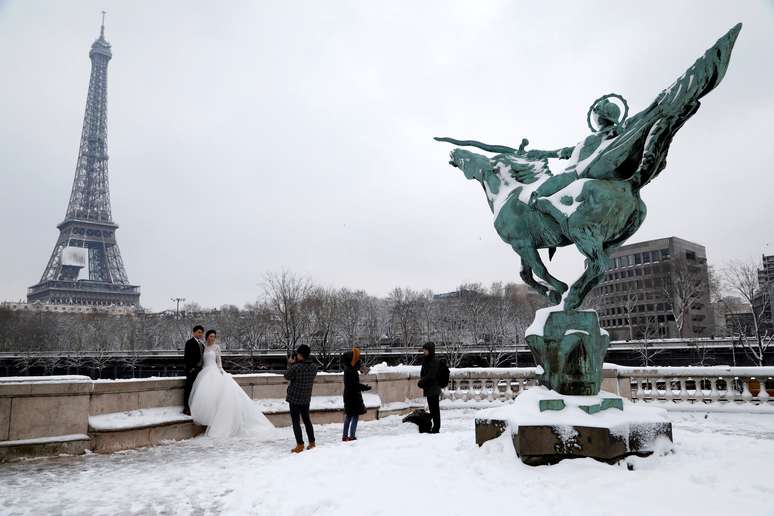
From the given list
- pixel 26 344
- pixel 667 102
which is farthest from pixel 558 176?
pixel 26 344

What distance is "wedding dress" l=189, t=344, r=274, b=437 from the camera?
1042 cm

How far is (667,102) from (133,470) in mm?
8215

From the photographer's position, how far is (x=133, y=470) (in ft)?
24.9

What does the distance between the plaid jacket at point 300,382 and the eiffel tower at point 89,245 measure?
11260 centimetres

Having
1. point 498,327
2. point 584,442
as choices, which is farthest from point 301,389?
point 498,327

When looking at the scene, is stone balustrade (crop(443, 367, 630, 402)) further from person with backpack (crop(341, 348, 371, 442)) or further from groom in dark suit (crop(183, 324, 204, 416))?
groom in dark suit (crop(183, 324, 204, 416))

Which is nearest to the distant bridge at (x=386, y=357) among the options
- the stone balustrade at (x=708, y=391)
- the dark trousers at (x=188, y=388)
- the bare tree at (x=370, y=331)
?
the bare tree at (x=370, y=331)

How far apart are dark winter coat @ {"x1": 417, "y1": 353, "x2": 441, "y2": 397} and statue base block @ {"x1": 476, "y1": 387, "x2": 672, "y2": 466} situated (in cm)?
420

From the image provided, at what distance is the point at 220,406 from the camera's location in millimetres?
10516

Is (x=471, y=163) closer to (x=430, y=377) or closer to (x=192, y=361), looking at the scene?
(x=430, y=377)

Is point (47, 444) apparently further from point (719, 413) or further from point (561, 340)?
point (719, 413)

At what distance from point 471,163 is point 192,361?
6.63 meters

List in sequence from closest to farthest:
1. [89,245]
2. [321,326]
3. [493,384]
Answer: [493,384] → [321,326] → [89,245]

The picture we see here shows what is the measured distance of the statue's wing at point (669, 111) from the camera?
18.6 feet
